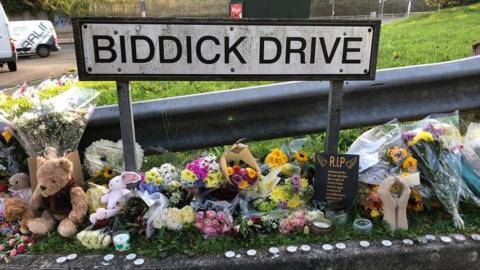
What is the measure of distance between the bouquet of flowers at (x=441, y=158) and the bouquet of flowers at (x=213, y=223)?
1.27 m

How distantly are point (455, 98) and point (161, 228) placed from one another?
254 cm

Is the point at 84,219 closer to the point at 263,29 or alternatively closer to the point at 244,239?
the point at 244,239

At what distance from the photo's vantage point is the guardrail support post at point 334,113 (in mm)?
2443

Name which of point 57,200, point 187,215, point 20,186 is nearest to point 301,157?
point 187,215

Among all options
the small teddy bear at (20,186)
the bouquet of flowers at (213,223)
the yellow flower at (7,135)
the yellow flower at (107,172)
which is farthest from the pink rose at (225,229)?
the yellow flower at (7,135)

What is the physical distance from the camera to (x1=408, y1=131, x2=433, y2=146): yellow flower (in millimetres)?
2580

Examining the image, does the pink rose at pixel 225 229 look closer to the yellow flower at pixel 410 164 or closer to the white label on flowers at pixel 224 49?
the white label on flowers at pixel 224 49

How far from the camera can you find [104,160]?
9.66 feet

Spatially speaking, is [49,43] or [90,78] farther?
[49,43]

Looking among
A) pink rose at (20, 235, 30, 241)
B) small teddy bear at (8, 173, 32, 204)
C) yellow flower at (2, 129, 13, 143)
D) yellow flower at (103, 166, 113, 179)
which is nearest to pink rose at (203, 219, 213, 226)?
yellow flower at (103, 166, 113, 179)

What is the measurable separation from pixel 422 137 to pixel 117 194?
193 cm

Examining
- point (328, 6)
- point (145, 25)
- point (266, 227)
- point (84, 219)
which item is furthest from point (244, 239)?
point (328, 6)

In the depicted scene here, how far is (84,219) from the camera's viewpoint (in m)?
2.41

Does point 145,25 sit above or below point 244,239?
above
